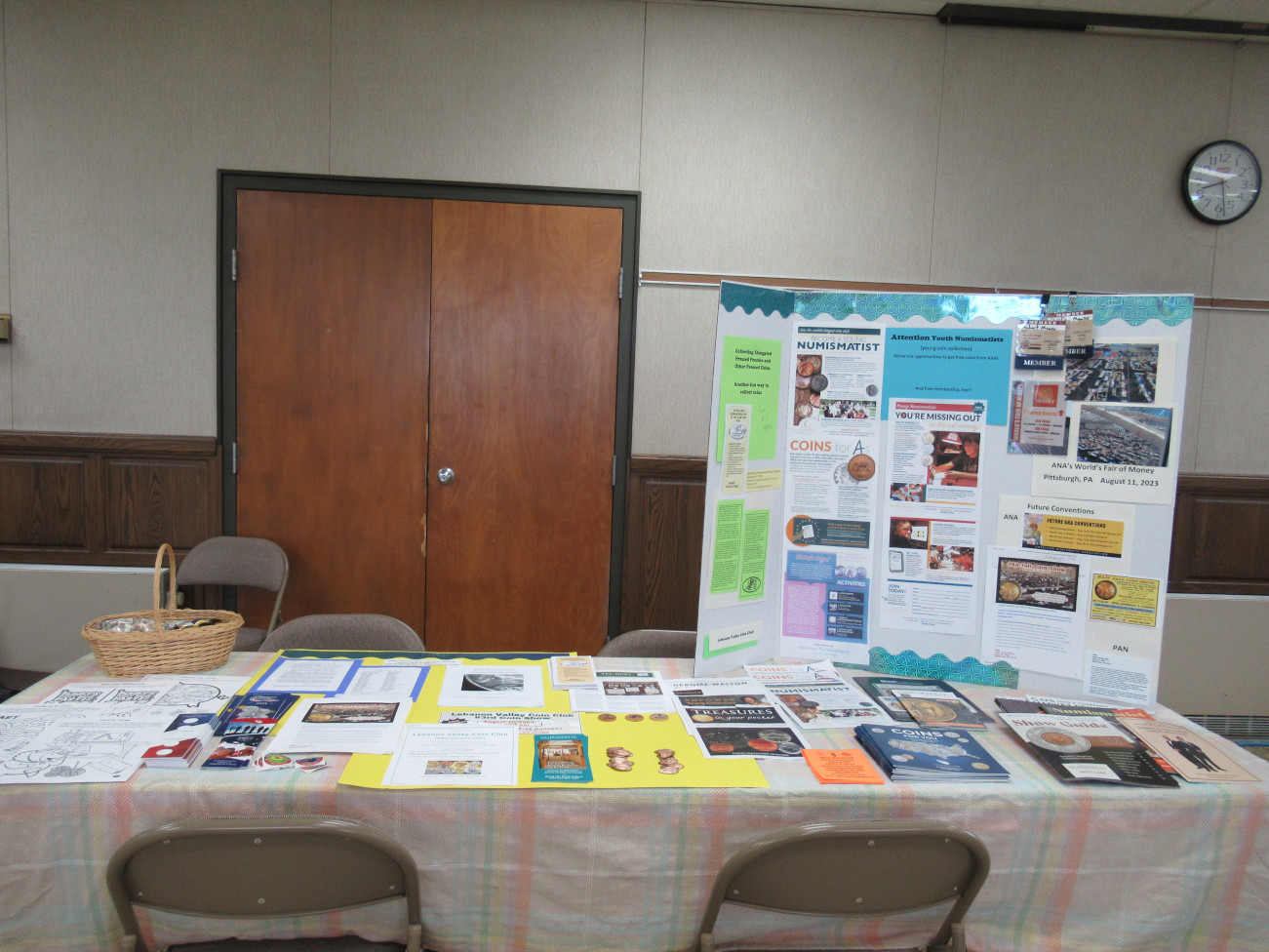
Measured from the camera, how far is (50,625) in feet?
11.3

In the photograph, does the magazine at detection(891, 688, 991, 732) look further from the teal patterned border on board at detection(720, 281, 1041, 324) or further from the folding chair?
the folding chair

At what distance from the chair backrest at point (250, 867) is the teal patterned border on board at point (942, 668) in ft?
3.84

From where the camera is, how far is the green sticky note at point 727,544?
1788 mm

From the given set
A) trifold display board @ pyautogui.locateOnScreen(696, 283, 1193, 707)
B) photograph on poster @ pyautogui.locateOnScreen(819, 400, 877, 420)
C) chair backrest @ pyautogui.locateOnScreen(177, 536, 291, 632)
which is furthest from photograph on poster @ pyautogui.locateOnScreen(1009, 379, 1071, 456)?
chair backrest @ pyautogui.locateOnScreen(177, 536, 291, 632)

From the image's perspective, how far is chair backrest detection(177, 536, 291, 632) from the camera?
3.34 meters

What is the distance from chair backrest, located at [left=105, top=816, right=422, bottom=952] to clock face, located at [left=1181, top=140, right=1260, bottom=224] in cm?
420

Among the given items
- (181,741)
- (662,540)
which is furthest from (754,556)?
(662,540)

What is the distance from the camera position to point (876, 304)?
184cm

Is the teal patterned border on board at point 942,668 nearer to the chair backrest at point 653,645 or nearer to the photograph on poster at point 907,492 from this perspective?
the photograph on poster at point 907,492

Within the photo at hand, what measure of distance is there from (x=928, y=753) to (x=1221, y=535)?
10.4 ft

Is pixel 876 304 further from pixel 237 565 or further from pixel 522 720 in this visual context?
pixel 237 565

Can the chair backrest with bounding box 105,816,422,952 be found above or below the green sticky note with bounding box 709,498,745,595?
below

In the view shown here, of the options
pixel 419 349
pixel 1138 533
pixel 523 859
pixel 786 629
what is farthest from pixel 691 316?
pixel 523 859

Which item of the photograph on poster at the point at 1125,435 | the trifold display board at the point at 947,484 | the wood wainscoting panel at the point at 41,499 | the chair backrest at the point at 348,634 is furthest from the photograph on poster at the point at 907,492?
the wood wainscoting panel at the point at 41,499
